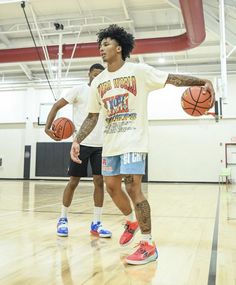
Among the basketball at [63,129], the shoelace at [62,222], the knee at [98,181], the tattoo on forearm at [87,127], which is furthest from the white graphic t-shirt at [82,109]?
the basketball at [63,129]

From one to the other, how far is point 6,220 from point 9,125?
13972 mm

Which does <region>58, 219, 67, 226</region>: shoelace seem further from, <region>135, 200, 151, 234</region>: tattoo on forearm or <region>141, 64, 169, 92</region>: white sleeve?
<region>141, 64, 169, 92</region>: white sleeve

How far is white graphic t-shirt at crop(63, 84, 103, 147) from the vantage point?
3432 mm

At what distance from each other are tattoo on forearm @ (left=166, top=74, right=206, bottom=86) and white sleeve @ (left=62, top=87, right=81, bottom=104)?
1.24 meters

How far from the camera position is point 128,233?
9.16 ft

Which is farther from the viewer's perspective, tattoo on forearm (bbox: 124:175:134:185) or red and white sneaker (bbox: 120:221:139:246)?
red and white sneaker (bbox: 120:221:139:246)

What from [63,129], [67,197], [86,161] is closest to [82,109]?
[86,161]

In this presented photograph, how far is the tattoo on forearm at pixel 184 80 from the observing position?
8.06 ft

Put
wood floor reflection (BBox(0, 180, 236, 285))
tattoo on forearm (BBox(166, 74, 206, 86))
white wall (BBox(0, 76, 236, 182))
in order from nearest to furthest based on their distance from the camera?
wood floor reflection (BBox(0, 180, 236, 285)) → tattoo on forearm (BBox(166, 74, 206, 86)) → white wall (BBox(0, 76, 236, 182))

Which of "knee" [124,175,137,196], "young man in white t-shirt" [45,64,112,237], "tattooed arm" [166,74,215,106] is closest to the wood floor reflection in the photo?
"young man in white t-shirt" [45,64,112,237]

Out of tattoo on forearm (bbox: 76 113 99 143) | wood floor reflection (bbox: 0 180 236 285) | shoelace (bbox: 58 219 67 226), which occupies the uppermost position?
tattoo on forearm (bbox: 76 113 99 143)

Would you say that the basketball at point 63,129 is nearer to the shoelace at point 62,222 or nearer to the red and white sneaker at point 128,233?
the shoelace at point 62,222

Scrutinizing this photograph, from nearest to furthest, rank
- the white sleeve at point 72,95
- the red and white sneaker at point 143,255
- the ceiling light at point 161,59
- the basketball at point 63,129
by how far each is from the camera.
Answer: the red and white sneaker at point 143,255, the white sleeve at point 72,95, the basketball at point 63,129, the ceiling light at point 161,59

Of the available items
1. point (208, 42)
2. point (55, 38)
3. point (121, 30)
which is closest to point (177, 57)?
point (208, 42)
